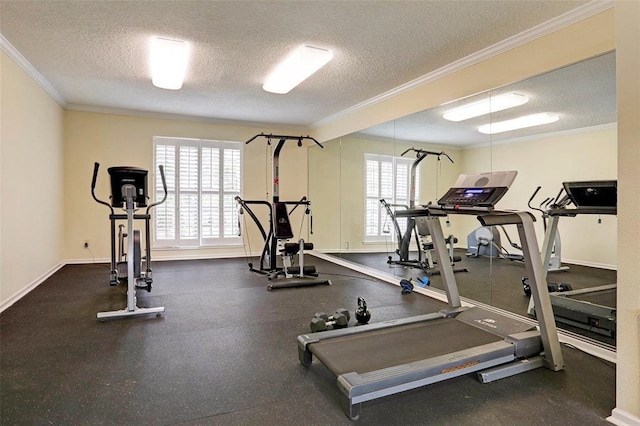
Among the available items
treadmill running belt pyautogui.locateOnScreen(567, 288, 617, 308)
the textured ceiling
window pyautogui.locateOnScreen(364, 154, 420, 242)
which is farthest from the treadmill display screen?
window pyautogui.locateOnScreen(364, 154, 420, 242)

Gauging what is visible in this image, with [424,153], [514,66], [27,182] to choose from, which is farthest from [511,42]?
[27,182]

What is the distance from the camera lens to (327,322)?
2.89 metres

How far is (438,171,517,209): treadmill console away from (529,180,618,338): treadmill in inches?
33.7

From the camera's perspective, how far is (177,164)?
22.0ft

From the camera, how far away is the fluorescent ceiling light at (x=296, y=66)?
3660 millimetres

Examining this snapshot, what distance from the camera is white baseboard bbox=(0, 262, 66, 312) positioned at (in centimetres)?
359

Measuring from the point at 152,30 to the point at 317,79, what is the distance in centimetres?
196

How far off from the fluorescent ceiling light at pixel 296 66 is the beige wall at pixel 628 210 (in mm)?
2478

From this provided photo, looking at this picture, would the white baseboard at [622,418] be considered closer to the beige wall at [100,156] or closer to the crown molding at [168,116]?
the beige wall at [100,156]

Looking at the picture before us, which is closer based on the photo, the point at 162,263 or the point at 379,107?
the point at 379,107

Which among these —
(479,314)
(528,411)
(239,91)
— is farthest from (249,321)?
(239,91)

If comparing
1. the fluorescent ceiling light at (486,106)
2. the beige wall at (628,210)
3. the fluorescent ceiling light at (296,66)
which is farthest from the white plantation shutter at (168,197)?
the beige wall at (628,210)

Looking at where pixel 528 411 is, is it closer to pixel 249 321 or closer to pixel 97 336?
pixel 249 321

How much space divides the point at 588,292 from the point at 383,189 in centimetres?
301
